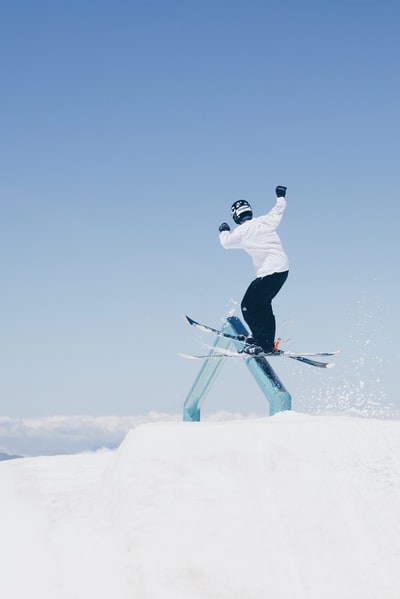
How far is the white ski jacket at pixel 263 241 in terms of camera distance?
13695 millimetres

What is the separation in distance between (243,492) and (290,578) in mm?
1463

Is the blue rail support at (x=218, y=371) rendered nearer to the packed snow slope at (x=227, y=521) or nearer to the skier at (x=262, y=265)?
the skier at (x=262, y=265)

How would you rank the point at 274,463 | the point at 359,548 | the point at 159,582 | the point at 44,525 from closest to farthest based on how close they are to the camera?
1. the point at 159,582
2. the point at 359,548
3. the point at 274,463
4. the point at 44,525

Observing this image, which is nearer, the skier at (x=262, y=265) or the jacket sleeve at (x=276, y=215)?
the skier at (x=262, y=265)

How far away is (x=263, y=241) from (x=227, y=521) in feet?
21.3

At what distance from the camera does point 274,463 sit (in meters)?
9.54

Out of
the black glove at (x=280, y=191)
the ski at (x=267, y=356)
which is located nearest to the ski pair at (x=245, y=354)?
the ski at (x=267, y=356)

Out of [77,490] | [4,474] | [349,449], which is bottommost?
[4,474]

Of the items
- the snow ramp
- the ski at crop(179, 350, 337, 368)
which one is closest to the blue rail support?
the ski at crop(179, 350, 337, 368)

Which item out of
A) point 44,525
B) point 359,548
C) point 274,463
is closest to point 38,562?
point 44,525

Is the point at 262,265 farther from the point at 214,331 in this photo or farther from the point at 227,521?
the point at 227,521

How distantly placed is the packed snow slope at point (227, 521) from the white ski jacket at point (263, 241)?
3.87m

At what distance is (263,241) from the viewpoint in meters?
13.7

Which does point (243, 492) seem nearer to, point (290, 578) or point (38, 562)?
point (290, 578)
